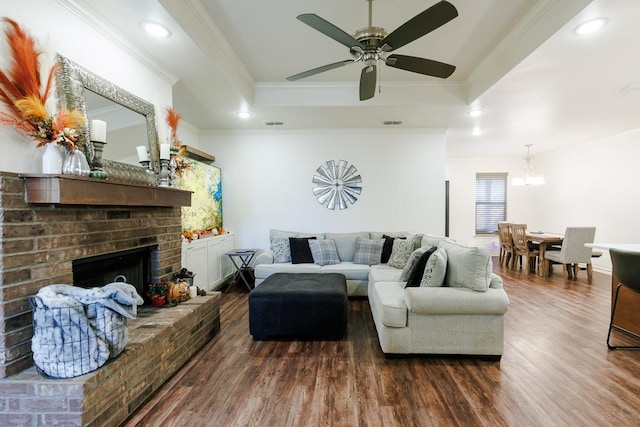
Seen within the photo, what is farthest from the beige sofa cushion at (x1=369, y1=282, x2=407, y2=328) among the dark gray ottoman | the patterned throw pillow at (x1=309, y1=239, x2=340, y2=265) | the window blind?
the window blind

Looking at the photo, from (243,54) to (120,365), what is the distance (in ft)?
10.5

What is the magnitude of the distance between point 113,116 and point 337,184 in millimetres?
3624

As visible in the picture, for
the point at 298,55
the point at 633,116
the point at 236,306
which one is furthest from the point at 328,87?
the point at 633,116

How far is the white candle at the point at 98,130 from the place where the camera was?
2.13 metres

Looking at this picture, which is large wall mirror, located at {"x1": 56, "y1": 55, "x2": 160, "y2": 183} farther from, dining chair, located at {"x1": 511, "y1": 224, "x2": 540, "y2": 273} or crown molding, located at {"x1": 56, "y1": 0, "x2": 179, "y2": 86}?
dining chair, located at {"x1": 511, "y1": 224, "x2": 540, "y2": 273}

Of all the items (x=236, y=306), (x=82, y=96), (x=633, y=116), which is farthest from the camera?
(x=633, y=116)

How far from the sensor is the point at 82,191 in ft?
6.15

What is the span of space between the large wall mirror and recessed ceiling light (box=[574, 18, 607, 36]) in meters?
3.71

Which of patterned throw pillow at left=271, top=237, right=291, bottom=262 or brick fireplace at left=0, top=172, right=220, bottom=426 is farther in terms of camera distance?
patterned throw pillow at left=271, top=237, right=291, bottom=262

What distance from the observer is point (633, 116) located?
470 centimetres

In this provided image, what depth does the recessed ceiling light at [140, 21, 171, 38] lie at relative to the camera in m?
2.35

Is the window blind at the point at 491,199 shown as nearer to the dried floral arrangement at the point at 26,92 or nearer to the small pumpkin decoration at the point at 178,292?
the small pumpkin decoration at the point at 178,292

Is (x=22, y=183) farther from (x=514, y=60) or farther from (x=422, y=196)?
(x=422, y=196)

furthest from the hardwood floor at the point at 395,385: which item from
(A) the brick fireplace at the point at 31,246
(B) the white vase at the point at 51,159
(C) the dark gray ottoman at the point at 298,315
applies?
(B) the white vase at the point at 51,159
